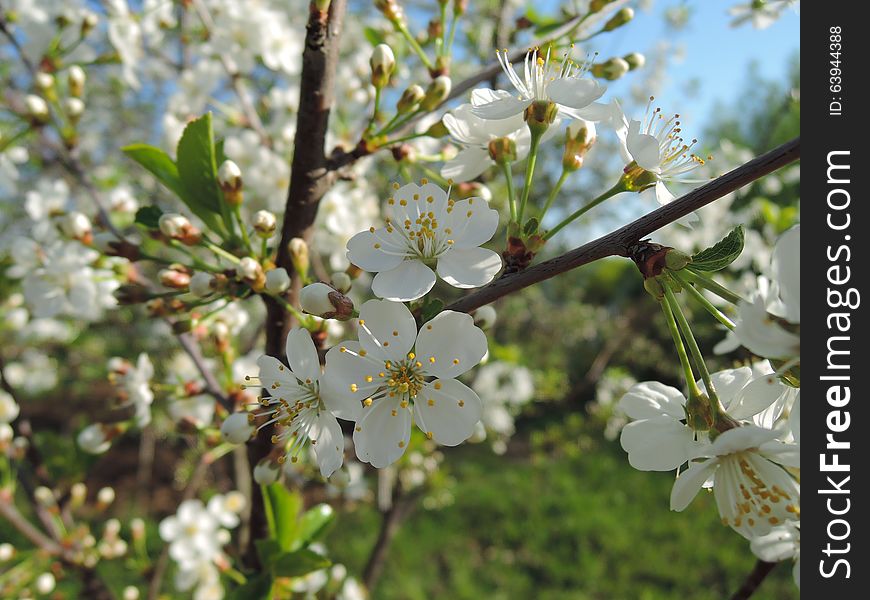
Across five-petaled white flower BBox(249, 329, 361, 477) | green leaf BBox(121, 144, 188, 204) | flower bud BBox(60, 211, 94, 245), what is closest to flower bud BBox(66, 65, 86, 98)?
flower bud BBox(60, 211, 94, 245)

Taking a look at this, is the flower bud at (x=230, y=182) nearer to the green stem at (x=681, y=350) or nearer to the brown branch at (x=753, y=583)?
the green stem at (x=681, y=350)

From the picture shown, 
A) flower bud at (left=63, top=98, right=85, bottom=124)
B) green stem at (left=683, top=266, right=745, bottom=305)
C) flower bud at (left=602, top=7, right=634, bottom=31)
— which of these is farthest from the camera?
flower bud at (left=63, top=98, right=85, bottom=124)

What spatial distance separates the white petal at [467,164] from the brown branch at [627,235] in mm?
315

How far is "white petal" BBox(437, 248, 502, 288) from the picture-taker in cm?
81

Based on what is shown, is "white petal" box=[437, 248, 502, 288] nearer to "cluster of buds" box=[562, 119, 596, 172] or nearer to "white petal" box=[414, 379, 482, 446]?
"white petal" box=[414, 379, 482, 446]

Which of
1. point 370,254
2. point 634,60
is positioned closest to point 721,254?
point 370,254

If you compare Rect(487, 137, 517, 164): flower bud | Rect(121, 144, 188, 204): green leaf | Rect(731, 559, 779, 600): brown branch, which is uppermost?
Rect(121, 144, 188, 204): green leaf

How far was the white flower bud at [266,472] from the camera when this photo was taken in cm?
97

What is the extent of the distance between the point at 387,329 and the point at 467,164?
401 millimetres

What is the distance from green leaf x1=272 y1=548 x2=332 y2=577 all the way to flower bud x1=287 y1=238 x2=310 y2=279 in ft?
1.54

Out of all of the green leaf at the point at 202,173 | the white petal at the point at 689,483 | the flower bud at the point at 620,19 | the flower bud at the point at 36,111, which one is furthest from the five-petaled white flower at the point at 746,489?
the flower bud at the point at 36,111

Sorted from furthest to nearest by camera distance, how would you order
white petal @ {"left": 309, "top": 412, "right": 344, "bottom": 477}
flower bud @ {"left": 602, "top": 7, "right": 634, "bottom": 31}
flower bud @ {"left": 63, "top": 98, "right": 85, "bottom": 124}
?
flower bud @ {"left": 63, "top": 98, "right": 85, "bottom": 124} < flower bud @ {"left": 602, "top": 7, "right": 634, "bottom": 31} < white petal @ {"left": 309, "top": 412, "right": 344, "bottom": 477}
